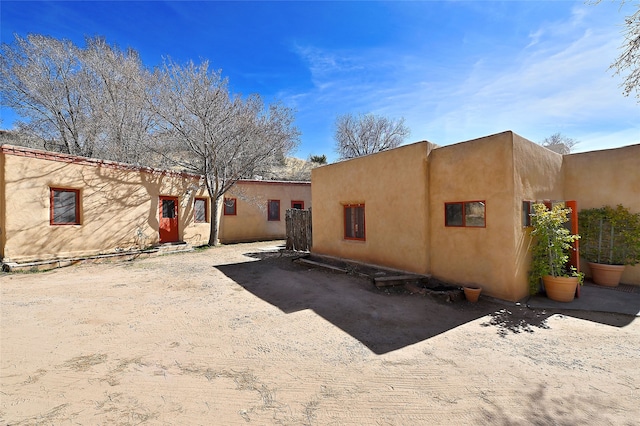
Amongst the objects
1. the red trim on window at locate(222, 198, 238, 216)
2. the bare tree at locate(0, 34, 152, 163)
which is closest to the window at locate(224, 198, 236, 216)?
the red trim on window at locate(222, 198, 238, 216)

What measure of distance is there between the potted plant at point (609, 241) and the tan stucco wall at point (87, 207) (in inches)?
570

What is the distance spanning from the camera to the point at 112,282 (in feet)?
22.9

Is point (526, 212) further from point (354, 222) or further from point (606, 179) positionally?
point (354, 222)

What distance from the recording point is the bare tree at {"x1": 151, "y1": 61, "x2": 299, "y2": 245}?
11.6 meters

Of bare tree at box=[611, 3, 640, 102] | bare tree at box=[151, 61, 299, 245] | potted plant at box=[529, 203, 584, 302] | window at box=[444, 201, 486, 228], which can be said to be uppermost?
bare tree at box=[151, 61, 299, 245]

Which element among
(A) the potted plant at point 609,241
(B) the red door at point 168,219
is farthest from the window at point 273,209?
(A) the potted plant at point 609,241

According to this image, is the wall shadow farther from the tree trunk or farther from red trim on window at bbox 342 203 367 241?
Result: the tree trunk

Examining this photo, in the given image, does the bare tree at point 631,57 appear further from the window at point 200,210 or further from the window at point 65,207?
the window at point 65,207

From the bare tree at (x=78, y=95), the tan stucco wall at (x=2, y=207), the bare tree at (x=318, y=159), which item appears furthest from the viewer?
the bare tree at (x=318, y=159)

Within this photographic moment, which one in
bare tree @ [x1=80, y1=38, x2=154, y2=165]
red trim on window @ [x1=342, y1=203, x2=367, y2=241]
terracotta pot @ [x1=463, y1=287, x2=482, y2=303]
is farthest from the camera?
bare tree @ [x1=80, y1=38, x2=154, y2=165]

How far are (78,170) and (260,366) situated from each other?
1031 centimetres

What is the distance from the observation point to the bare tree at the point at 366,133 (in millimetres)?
25594

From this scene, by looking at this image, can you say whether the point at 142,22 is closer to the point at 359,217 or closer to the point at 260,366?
the point at 359,217

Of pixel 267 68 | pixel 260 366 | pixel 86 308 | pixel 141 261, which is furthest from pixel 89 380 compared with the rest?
pixel 267 68
